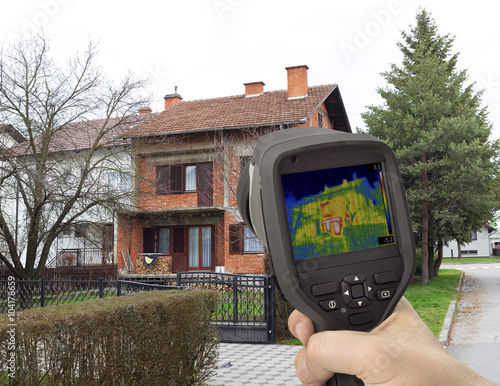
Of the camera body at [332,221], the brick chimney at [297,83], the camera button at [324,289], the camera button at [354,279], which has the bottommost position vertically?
the camera button at [324,289]

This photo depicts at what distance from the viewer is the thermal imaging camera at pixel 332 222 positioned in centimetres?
143

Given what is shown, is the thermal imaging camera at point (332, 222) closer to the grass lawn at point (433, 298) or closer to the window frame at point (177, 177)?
the grass lawn at point (433, 298)

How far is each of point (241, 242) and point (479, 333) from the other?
14.3 metres

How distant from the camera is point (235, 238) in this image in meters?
25.4

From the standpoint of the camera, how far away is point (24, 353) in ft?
14.7

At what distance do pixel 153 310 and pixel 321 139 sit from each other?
4.86m

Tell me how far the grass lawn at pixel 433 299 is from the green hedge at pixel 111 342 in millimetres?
4901

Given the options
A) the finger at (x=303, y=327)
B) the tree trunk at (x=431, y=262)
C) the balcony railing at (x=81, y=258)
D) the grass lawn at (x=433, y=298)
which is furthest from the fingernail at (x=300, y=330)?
the tree trunk at (x=431, y=262)

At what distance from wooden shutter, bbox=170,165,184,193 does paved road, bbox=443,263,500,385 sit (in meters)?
14.3

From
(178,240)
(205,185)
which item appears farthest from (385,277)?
(178,240)

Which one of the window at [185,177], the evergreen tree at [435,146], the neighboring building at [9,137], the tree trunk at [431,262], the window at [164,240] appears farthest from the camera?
the tree trunk at [431,262]

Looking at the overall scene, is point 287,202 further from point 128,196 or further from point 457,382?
point 128,196

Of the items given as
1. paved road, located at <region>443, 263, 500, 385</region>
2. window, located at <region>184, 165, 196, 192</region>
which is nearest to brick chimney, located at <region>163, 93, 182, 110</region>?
window, located at <region>184, 165, 196, 192</region>

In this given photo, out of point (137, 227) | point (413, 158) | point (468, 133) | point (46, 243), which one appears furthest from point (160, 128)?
point (468, 133)
